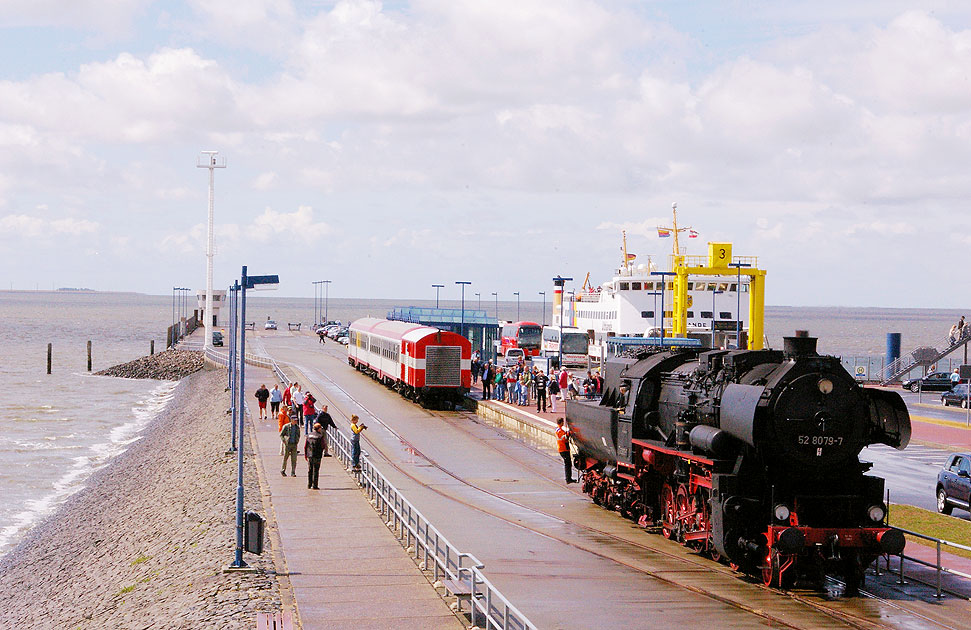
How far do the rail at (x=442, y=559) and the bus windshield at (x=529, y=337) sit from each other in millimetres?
60742

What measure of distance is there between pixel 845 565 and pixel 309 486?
44.3ft

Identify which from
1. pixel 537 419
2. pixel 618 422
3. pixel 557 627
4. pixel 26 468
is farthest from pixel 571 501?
pixel 26 468

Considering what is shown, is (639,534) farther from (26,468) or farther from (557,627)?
(26,468)

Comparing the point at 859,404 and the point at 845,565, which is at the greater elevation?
the point at 859,404

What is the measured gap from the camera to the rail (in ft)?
43.8

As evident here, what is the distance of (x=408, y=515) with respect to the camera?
1955cm

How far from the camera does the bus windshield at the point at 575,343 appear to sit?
8153cm

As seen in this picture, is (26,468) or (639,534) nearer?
(639,534)

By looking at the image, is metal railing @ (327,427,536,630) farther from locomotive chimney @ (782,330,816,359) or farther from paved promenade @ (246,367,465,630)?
locomotive chimney @ (782,330,816,359)

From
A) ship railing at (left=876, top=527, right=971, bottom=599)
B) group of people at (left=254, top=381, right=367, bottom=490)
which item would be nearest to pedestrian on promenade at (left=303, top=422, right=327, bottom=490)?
group of people at (left=254, top=381, right=367, bottom=490)

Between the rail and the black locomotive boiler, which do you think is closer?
the rail

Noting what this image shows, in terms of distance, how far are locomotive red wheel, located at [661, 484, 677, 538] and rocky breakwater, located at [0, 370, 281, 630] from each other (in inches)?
296

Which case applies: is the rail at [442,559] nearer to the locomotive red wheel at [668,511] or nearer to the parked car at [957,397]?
the locomotive red wheel at [668,511]

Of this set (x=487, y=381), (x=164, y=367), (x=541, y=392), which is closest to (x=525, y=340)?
(x=164, y=367)
